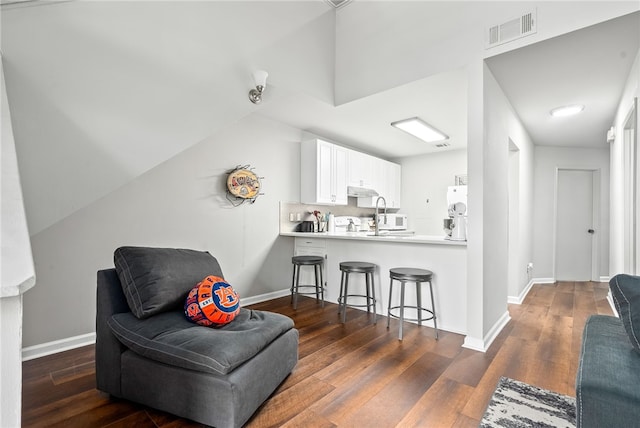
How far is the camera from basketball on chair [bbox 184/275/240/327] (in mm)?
1876

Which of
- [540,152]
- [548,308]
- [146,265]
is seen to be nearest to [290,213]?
[146,265]

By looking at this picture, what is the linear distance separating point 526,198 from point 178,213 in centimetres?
491

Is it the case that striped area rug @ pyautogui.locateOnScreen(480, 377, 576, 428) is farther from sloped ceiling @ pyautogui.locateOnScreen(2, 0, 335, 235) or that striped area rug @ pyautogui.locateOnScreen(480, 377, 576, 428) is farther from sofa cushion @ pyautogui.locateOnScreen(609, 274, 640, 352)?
sloped ceiling @ pyautogui.locateOnScreen(2, 0, 335, 235)

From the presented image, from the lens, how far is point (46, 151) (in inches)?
74.3

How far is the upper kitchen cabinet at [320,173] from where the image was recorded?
4398 millimetres

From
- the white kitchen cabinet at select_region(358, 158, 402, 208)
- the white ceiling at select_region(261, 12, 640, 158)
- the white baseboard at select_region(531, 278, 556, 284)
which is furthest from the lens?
the white kitchen cabinet at select_region(358, 158, 402, 208)

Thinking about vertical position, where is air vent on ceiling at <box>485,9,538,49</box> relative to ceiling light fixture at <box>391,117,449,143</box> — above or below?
above

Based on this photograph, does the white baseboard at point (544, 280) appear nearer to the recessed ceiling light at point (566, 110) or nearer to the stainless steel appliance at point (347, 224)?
the recessed ceiling light at point (566, 110)

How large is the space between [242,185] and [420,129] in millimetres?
2694

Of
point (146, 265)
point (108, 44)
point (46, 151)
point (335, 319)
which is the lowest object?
point (335, 319)

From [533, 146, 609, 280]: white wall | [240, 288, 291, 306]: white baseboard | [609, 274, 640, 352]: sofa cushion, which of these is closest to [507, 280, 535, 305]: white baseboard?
[533, 146, 609, 280]: white wall

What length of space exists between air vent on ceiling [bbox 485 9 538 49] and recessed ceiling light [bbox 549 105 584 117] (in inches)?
73.1

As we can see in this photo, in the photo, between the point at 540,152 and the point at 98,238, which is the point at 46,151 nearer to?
the point at 98,238

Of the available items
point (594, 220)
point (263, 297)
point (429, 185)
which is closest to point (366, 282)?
point (263, 297)
